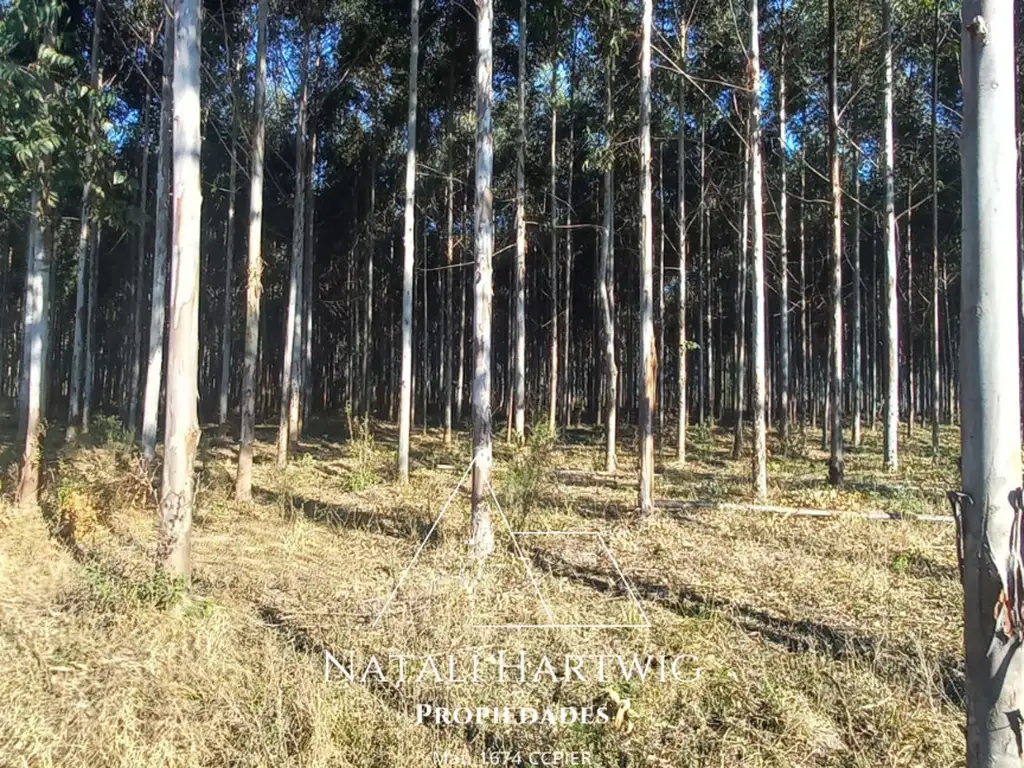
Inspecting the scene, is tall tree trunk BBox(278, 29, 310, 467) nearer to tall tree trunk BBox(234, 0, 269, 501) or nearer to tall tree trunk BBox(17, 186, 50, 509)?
tall tree trunk BBox(234, 0, 269, 501)

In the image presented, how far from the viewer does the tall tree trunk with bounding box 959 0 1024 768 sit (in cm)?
249

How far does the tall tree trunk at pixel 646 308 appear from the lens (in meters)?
9.11

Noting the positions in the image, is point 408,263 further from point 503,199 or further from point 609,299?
point 503,199

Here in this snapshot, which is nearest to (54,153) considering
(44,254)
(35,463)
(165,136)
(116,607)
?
(44,254)

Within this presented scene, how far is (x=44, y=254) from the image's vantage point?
1039 cm

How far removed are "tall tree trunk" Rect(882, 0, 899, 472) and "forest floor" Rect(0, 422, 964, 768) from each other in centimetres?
385

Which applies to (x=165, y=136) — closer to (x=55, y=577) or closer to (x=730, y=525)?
(x=55, y=577)

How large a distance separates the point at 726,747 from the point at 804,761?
36 centimetres

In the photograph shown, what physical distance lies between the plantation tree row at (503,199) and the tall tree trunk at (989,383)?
0.01 m

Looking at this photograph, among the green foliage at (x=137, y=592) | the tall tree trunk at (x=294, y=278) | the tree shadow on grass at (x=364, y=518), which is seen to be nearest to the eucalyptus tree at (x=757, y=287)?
the tree shadow on grass at (x=364, y=518)

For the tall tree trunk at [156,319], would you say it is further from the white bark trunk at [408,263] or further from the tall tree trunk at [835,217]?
the tall tree trunk at [835,217]

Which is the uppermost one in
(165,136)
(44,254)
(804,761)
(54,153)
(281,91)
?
(281,91)

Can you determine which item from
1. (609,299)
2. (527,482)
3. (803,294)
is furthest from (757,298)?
(803,294)

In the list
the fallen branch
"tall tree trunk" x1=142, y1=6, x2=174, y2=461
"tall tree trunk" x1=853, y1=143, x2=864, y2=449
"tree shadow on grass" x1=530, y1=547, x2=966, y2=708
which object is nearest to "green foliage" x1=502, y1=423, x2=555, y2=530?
"tree shadow on grass" x1=530, y1=547, x2=966, y2=708
